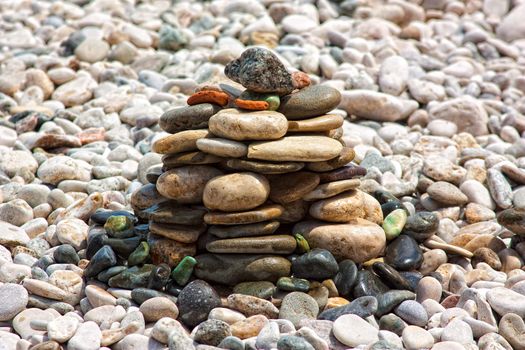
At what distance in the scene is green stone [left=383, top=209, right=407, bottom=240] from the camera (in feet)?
14.8

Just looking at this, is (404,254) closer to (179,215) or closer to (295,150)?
(295,150)

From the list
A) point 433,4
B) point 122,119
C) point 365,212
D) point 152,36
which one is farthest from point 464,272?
point 433,4

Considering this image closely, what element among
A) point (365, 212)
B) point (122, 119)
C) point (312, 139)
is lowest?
point (122, 119)

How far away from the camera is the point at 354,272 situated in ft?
A: 13.6

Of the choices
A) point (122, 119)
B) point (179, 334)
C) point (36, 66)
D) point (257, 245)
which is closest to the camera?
point (179, 334)

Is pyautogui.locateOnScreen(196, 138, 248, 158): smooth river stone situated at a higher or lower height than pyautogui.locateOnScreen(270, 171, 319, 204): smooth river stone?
higher

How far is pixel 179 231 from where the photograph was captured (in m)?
4.22

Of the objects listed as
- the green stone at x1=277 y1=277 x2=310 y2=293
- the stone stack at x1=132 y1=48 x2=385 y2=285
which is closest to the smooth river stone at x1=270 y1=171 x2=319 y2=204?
the stone stack at x1=132 y1=48 x2=385 y2=285

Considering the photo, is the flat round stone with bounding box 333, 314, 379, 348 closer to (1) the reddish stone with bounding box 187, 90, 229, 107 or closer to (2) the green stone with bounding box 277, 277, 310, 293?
(2) the green stone with bounding box 277, 277, 310, 293

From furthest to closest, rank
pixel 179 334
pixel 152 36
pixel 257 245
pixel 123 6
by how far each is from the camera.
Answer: pixel 123 6 → pixel 152 36 → pixel 257 245 → pixel 179 334

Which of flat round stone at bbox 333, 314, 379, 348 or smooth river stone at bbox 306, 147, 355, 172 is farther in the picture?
smooth river stone at bbox 306, 147, 355, 172

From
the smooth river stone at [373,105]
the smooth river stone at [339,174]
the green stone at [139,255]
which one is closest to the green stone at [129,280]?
the green stone at [139,255]

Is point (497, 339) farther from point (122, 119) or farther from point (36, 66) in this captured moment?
point (36, 66)

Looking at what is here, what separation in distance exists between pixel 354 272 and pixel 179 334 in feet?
3.80
